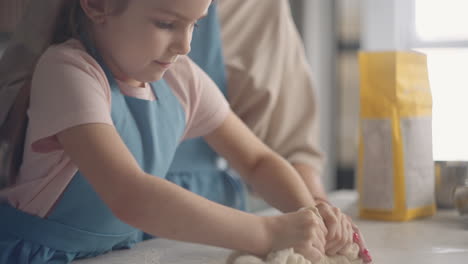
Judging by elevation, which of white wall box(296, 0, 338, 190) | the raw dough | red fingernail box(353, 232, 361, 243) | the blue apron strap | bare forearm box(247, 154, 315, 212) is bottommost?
white wall box(296, 0, 338, 190)

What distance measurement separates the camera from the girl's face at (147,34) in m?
0.64

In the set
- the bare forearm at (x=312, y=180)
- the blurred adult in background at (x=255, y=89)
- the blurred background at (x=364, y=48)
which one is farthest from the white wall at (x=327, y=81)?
the bare forearm at (x=312, y=180)

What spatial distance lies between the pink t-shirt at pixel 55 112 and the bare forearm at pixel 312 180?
1.14 feet

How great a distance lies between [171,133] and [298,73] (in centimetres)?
49

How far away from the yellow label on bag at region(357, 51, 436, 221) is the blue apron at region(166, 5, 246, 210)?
217mm

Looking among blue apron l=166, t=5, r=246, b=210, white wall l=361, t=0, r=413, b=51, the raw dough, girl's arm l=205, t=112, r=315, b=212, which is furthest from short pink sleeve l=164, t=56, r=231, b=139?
white wall l=361, t=0, r=413, b=51

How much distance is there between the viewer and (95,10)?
26.4 inches

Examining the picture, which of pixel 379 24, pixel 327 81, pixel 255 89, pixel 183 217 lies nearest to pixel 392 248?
pixel 183 217

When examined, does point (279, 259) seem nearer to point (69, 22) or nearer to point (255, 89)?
point (69, 22)

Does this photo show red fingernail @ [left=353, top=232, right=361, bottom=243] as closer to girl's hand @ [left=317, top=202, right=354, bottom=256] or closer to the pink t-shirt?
girl's hand @ [left=317, top=202, right=354, bottom=256]

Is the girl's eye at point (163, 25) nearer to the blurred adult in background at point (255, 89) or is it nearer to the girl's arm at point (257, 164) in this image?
the girl's arm at point (257, 164)

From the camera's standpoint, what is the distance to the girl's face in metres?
0.64

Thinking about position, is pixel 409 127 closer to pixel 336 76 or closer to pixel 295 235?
pixel 295 235

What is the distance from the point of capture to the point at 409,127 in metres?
0.98
